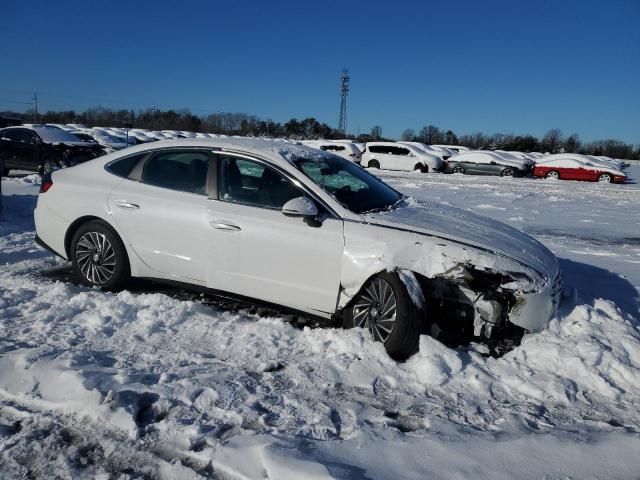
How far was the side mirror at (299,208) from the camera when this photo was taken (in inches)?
149

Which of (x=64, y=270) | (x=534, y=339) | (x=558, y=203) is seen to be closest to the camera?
(x=534, y=339)

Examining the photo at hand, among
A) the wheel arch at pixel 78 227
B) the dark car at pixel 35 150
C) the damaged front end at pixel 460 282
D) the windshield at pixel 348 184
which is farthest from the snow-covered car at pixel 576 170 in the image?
the wheel arch at pixel 78 227

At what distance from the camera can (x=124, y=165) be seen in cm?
483

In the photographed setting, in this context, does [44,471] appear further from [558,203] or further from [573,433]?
[558,203]

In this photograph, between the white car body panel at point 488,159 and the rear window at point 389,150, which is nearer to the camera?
the white car body panel at point 488,159

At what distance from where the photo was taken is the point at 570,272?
595cm

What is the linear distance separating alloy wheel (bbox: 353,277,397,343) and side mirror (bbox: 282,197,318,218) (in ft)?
2.26

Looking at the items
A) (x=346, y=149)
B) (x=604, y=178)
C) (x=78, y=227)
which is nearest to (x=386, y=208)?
(x=78, y=227)

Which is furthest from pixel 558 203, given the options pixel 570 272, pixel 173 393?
pixel 173 393

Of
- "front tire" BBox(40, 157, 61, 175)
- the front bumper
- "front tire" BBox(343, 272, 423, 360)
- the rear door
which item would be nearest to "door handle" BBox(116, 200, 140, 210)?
the rear door

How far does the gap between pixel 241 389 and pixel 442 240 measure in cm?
174

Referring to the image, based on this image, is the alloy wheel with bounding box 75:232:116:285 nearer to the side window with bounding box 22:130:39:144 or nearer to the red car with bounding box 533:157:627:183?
the side window with bounding box 22:130:39:144

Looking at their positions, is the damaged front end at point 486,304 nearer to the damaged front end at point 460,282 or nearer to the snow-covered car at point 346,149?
the damaged front end at point 460,282

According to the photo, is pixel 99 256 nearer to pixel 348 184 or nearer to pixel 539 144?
pixel 348 184
